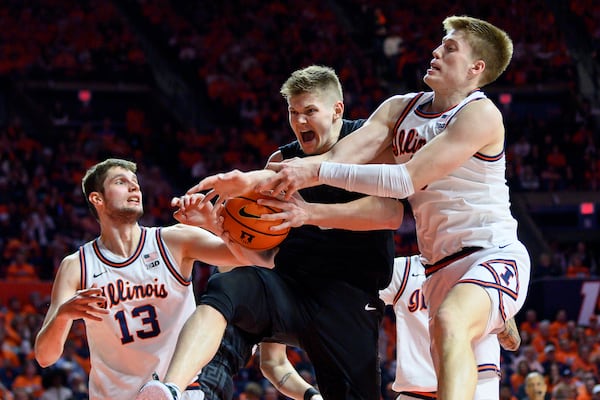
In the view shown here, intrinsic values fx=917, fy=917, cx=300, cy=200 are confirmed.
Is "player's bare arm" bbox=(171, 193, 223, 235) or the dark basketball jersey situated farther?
the dark basketball jersey

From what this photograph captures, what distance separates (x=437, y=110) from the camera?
4828 millimetres

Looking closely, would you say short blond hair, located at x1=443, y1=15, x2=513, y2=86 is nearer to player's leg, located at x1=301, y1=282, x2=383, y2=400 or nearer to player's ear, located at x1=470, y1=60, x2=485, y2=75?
player's ear, located at x1=470, y1=60, x2=485, y2=75

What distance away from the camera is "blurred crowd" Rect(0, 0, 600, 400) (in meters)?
16.5

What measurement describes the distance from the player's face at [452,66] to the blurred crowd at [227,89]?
9.75 m

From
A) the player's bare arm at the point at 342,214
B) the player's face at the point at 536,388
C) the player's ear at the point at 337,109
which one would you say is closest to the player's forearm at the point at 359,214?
the player's bare arm at the point at 342,214

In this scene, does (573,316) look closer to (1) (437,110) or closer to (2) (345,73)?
(2) (345,73)

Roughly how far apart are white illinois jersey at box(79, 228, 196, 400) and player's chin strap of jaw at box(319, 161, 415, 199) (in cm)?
161

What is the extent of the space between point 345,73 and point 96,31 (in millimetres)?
6106

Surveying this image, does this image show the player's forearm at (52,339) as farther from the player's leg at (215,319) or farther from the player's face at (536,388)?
the player's face at (536,388)

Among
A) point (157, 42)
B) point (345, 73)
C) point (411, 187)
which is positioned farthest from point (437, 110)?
point (157, 42)

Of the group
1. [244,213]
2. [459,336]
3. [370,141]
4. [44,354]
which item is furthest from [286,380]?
[459,336]

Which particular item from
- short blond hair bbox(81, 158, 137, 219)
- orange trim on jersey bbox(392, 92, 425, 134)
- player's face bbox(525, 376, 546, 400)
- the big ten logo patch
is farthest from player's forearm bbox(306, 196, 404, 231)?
player's face bbox(525, 376, 546, 400)

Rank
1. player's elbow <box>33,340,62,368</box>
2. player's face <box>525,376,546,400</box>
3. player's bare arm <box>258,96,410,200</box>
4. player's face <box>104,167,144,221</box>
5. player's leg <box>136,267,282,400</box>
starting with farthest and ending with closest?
player's face <box>525,376,546,400</box> < player's face <box>104,167,144,221</box> < player's elbow <box>33,340,62,368</box> < player's bare arm <box>258,96,410,200</box> < player's leg <box>136,267,282,400</box>

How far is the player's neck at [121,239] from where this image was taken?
229 inches
